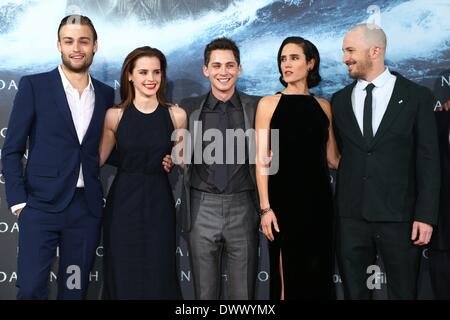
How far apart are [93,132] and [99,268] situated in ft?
3.89

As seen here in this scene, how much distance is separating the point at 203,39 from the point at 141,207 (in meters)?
1.37

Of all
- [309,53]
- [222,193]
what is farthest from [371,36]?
[222,193]

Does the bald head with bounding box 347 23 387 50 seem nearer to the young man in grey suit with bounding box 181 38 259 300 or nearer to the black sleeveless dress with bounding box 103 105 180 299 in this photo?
the young man in grey suit with bounding box 181 38 259 300

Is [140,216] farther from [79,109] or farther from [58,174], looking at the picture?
[79,109]

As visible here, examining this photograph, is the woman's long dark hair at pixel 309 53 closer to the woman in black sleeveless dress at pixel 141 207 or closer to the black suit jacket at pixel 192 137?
the black suit jacket at pixel 192 137

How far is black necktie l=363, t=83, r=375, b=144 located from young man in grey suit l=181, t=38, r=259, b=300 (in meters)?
0.70

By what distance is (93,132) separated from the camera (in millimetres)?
3434

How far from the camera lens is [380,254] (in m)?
3.42

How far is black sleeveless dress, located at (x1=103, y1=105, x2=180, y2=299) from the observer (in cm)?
351

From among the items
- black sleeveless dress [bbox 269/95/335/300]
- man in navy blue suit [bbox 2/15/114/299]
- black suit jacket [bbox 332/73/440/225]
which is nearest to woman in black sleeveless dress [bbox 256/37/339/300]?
black sleeveless dress [bbox 269/95/335/300]

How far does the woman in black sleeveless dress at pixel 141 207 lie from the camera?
351 centimetres

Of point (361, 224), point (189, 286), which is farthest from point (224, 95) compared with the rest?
point (189, 286)

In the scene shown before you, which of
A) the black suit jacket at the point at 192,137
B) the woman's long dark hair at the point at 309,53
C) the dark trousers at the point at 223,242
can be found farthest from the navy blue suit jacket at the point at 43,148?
the woman's long dark hair at the point at 309,53

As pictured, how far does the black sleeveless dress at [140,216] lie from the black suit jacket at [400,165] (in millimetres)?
1192
